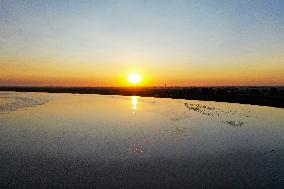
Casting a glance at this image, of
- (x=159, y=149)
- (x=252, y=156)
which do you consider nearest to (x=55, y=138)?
(x=159, y=149)

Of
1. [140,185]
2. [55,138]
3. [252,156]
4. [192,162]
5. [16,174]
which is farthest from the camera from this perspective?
[55,138]

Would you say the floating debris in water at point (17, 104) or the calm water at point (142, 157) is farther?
the floating debris in water at point (17, 104)

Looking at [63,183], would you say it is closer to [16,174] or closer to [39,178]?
[39,178]

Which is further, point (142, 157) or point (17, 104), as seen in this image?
point (17, 104)

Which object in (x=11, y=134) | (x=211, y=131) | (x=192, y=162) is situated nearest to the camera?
(x=192, y=162)

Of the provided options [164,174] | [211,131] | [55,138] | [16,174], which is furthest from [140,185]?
[211,131]

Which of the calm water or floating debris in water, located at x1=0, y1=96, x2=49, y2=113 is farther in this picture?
floating debris in water, located at x1=0, y1=96, x2=49, y2=113

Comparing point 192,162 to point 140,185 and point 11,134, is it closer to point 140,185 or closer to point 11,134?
point 140,185

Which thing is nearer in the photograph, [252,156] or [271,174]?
[271,174]

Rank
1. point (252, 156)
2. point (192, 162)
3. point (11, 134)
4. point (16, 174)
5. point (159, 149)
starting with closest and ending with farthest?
point (16, 174) < point (192, 162) < point (252, 156) < point (159, 149) < point (11, 134)
